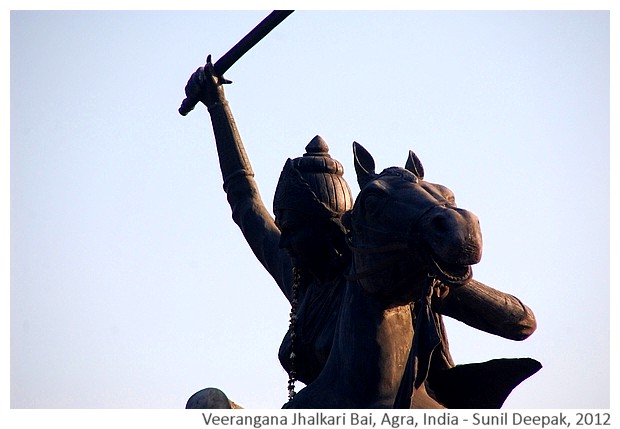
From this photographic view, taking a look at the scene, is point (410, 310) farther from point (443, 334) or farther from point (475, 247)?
point (475, 247)

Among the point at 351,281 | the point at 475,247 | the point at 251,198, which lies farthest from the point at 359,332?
the point at 251,198

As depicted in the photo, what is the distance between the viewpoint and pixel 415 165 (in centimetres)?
970

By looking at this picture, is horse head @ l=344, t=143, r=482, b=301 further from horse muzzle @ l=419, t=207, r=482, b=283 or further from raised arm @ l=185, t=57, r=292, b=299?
raised arm @ l=185, t=57, r=292, b=299

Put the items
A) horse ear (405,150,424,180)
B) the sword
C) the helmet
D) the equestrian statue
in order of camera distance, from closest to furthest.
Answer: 1. the equestrian statue
2. horse ear (405,150,424,180)
3. the helmet
4. the sword

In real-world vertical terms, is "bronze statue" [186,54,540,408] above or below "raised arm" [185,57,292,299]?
below

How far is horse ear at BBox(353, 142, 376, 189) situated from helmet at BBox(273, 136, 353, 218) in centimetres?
43

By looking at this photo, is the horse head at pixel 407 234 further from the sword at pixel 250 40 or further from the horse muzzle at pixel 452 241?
the sword at pixel 250 40

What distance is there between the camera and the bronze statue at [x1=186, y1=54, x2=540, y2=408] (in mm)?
9156

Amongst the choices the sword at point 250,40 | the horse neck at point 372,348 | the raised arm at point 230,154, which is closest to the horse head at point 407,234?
the horse neck at point 372,348

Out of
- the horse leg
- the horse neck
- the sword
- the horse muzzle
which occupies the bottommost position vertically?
the horse leg

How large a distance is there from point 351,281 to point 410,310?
36cm

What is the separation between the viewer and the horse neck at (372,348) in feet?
31.1

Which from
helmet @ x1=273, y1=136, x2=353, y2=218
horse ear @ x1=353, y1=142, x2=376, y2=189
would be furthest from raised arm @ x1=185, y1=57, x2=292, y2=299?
horse ear @ x1=353, y1=142, x2=376, y2=189

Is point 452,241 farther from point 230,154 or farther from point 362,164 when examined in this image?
point 230,154
